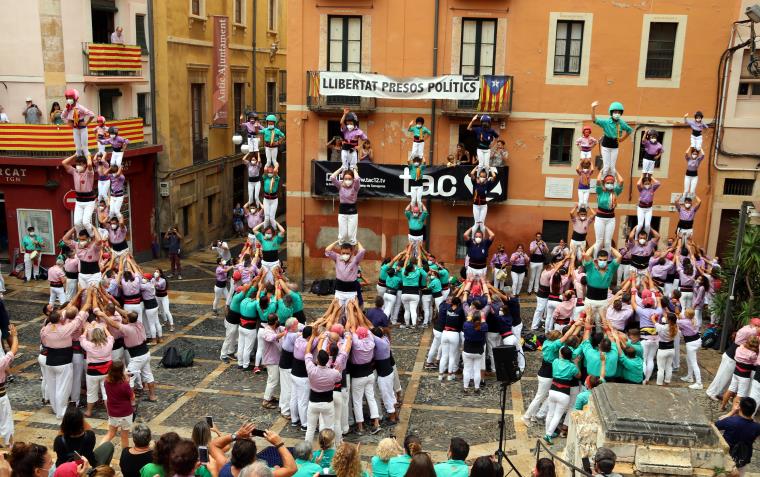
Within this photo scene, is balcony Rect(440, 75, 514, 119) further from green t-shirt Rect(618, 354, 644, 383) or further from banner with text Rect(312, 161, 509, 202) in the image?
green t-shirt Rect(618, 354, 644, 383)

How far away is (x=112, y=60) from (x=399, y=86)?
34.2 ft

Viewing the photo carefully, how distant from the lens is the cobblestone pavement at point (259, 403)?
12.9m

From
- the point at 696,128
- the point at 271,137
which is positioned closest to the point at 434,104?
the point at 271,137

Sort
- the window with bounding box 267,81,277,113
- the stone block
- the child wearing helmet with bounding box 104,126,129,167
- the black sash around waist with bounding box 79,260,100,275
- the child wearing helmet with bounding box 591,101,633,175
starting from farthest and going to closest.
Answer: the window with bounding box 267,81,277,113, the child wearing helmet with bounding box 104,126,129,167, the black sash around waist with bounding box 79,260,100,275, the child wearing helmet with bounding box 591,101,633,175, the stone block

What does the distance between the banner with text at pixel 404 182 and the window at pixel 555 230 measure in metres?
1.70

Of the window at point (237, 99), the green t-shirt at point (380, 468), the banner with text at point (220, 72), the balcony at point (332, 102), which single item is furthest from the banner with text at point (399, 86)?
the green t-shirt at point (380, 468)

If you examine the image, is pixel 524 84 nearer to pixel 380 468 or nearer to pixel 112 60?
pixel 112 60

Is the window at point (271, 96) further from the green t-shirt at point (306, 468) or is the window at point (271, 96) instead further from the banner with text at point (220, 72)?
the green t-shirt at point (306, 468)

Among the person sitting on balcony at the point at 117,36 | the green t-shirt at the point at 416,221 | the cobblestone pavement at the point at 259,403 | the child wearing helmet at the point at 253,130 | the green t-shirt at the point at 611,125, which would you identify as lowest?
the cobblestone pavement at the point at 259,403

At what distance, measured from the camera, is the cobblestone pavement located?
507 inches

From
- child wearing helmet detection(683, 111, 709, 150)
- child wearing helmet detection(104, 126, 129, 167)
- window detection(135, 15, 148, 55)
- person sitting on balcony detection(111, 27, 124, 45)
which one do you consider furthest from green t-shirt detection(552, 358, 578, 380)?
window detection(135, 15, 148, 55)

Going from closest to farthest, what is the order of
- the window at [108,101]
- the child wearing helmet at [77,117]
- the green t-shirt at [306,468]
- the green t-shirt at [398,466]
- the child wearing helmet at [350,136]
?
the green t-shirt at [306,468]
the green t-shirt at [398,466]
the child wearing helmet at [77,117]
the child wearing helmet at [350,136]
the window at [108,101]

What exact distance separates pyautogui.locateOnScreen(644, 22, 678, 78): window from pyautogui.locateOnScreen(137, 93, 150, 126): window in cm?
1791

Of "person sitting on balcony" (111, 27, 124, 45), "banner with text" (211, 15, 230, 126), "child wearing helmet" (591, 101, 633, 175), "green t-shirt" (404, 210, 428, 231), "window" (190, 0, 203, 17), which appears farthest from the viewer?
"banner with text" (211, 15, 230, 126)
